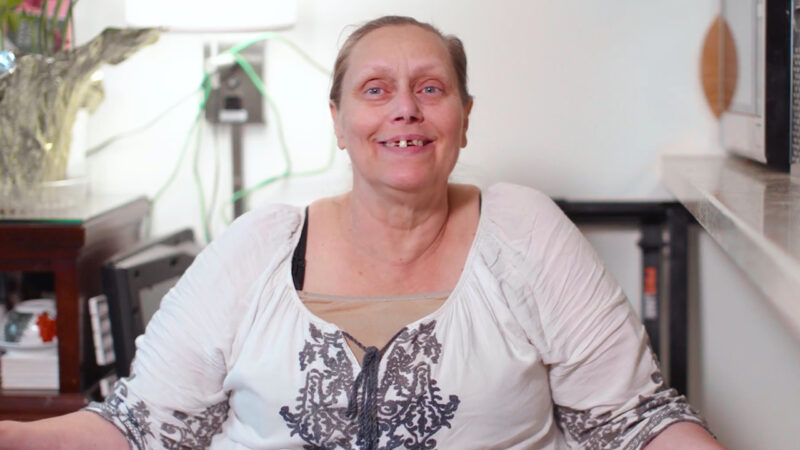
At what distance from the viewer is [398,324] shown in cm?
132

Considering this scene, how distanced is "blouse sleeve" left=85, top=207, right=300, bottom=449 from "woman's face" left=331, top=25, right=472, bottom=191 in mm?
209

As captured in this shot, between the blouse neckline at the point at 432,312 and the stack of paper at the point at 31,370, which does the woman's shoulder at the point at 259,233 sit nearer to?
the blouse neckline at the point at 432,312

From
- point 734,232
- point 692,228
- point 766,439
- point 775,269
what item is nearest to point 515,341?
point 734,232

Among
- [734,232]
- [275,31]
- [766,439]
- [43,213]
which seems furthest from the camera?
[275,31]

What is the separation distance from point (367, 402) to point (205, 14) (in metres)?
0.87

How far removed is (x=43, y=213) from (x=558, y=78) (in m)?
1.02

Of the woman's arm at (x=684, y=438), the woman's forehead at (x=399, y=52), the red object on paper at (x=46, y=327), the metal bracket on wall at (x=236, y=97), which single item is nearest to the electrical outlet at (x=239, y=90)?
the metal bracket on wall at (x=236, y=97)

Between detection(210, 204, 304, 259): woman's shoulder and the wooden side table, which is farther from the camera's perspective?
the wooden side table

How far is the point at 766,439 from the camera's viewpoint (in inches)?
62.2

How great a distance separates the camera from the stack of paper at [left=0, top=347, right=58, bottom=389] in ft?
5.63

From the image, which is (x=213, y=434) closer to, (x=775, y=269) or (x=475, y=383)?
(x=475, y=383)

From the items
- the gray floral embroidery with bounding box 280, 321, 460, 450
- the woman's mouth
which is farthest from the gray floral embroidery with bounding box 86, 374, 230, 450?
the woman's mouth

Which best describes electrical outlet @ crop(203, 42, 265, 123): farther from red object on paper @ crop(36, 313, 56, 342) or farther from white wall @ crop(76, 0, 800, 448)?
red object on paper @ crop(36, 313, 56, 342)

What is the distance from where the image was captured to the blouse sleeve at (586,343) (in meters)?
1.28
